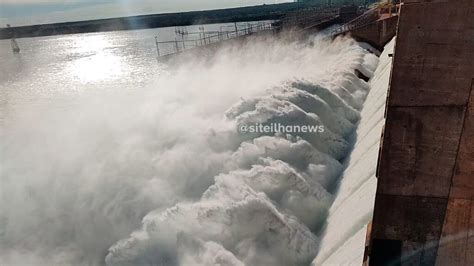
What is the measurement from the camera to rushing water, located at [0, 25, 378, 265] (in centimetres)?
748

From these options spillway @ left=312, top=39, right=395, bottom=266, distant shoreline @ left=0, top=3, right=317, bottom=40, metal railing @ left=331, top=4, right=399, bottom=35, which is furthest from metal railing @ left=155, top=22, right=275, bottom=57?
spillway @ left=312, top=39, right=395, bottom=266

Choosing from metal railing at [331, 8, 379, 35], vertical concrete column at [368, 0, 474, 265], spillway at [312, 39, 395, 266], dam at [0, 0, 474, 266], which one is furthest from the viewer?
metal railing at [331, 8, 379, 35]

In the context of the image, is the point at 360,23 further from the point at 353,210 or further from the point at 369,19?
the point at 353,210

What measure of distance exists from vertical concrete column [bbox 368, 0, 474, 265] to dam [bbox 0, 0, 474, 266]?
0.02m

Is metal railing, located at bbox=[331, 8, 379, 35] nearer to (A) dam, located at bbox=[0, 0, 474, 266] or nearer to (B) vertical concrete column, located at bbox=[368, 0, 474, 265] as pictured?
(A) dam, located at bbox=[0, 0, 474, 266]

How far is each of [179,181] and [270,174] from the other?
2293mm

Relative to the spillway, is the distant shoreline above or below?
below

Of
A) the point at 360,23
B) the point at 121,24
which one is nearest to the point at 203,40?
the point at 360,23

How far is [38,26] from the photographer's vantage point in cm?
8844

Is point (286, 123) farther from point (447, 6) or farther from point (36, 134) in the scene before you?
point (36, 134)

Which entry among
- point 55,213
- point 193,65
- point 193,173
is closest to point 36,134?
point 55,213

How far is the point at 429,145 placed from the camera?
5.22 meters

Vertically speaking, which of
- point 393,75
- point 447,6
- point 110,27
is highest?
point 447,6

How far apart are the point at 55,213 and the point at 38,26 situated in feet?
312
